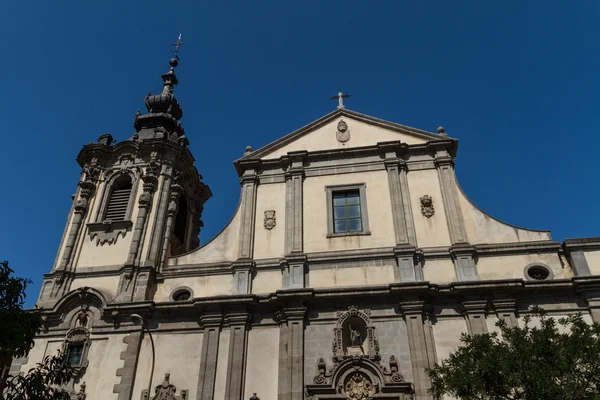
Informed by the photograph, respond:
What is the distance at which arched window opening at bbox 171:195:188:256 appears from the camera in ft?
64.8

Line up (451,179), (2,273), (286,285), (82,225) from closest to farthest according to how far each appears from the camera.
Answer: (2,273) < (286,285) < (451,179) < (82,225)

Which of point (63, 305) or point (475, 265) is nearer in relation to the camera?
point (475, 265)

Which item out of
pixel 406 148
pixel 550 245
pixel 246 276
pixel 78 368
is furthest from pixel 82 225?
pixel 550 245

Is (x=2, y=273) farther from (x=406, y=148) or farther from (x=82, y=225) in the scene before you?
(x=406, y=148)

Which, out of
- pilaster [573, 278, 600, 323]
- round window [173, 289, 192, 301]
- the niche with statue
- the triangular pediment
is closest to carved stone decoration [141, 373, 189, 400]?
round window [173, 289, 192, 301]

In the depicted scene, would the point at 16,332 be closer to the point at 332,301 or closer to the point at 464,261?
the point at 332,301

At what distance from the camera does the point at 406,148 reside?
18312mm

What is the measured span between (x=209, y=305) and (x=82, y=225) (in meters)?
6.40

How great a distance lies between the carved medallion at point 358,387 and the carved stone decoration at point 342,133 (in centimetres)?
863

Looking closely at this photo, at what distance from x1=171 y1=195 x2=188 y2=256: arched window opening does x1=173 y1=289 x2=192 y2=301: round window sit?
2943 mm

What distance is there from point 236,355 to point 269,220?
Answer: 15.5 ft

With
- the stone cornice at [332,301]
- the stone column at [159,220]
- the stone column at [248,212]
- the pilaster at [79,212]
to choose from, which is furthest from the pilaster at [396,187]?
the pilaster at [79,212]

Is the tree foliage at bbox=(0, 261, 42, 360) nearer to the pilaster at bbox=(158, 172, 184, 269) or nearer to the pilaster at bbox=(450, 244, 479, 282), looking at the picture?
the pilaster at bbox=(158, 172, 184, 269)

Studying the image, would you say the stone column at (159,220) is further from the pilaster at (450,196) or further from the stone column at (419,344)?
the pilaster at (450,196)
